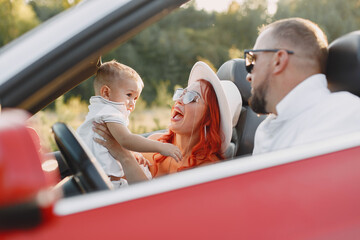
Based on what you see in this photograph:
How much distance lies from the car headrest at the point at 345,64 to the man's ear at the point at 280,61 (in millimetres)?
281

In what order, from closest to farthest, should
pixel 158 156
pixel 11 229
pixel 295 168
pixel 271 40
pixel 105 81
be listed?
pixel 11 229 < pixel 295 168 < pixel 271 40 < pixel 105 81 < pixel 158 156

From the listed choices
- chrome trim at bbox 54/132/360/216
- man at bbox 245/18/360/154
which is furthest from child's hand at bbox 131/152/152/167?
chrome trim at bbox 54/132/360/216

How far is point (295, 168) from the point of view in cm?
119

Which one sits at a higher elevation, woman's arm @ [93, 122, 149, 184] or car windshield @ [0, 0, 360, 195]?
car windshield @ [0, 0, 360, 195]

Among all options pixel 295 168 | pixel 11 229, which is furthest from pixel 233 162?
pixel 11 229

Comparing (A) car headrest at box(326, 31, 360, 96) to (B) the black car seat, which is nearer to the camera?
(A) car headrest at box(326, 31, 360, 96)

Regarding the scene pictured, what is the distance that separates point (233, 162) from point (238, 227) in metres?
0.19

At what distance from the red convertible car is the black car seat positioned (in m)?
1.22

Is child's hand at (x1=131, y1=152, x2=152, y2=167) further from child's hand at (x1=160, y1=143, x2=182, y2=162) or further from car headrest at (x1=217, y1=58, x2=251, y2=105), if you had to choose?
car headrest at (x1=217, y1=58, x2=251, y2=105)

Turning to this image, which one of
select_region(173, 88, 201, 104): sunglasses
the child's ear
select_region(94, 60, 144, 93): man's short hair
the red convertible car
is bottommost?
the red convertible car

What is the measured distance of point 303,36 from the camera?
1824 millimetres

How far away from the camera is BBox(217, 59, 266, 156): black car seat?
2532 millimetres

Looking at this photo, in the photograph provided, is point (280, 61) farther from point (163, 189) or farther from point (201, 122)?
point (163, 189)

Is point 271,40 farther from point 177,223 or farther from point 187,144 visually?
point 177,223
